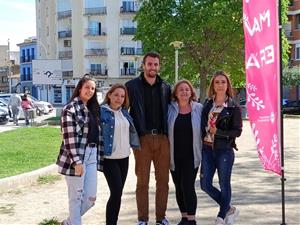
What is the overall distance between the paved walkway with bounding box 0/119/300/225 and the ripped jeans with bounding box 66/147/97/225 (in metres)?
0.98

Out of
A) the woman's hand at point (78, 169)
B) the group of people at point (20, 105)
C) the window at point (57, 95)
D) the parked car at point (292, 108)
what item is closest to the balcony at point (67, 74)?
the window at point (57, 95)

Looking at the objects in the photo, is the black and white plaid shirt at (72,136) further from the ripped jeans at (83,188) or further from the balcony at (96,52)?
the balcony at (96,52)

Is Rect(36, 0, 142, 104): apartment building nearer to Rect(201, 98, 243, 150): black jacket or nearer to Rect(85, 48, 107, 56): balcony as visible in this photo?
Rect(85, 48, 107, 56): balcony

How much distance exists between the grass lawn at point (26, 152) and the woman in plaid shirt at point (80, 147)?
422 centimetres

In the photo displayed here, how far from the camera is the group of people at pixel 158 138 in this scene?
5.91m

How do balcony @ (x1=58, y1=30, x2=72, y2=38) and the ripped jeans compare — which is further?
balcony @ (x1=58, y1=30, x2=72, y2=38)

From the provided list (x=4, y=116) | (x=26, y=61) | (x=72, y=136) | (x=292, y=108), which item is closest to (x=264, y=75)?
(x=72, y=136)

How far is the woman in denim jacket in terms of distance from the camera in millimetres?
5992

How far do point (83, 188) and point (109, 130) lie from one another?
28.5 inches

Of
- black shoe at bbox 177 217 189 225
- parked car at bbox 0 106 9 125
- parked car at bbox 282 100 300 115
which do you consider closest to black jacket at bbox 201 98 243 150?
black shoe at bbox 177 217 189 225

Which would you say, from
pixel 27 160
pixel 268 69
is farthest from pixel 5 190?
pixel 268 69

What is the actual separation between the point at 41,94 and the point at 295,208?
71423 millimetres

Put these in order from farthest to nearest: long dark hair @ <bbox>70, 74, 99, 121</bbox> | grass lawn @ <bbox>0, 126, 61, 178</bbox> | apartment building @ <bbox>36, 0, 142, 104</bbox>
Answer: apartment building @ <bbox>36, 0, 142, 104</bbox> → grass lawn @ <bbox>0, 126, 61, 178</bbox> → long dark hair @ <bbox>70, 74, 99, 121</bbox>

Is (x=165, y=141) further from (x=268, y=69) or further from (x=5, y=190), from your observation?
(x=5, y=190)
